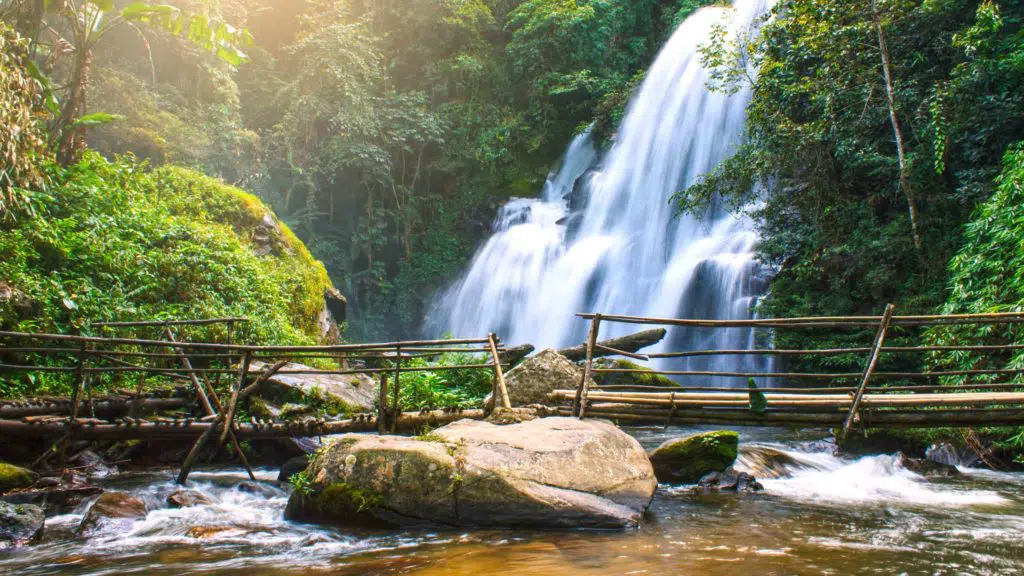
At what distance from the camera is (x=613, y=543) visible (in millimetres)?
3945

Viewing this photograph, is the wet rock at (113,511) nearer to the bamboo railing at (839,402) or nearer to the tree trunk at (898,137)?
the bamboo railing at (839,402)

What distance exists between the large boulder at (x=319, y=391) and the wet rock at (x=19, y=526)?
3.13 meters

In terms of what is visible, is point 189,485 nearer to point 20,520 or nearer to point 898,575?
point 20,520

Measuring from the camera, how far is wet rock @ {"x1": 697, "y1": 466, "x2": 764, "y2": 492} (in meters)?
5.79

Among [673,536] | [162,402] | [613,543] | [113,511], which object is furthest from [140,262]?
[673,536]

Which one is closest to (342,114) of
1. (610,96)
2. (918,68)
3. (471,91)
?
(471,91)

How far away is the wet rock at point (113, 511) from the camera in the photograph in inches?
177

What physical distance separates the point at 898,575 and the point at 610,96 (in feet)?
62.3

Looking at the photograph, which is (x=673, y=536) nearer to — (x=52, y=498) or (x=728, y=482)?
(x=728, y=482)

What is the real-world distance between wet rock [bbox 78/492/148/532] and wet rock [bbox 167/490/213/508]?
0.26 meters

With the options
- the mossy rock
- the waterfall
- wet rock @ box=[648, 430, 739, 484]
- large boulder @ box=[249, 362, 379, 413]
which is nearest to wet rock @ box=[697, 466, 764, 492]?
wet rock @ box=[648, 430, 739, 484]

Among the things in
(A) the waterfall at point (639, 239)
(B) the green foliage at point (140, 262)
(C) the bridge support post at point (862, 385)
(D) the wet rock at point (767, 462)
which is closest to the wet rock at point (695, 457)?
(D) the wet rock at point (767, 462)

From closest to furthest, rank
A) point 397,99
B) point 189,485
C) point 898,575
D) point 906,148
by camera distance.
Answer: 1. point 898,575
2. point 189,485
3. point 906,148
4. point 397,99

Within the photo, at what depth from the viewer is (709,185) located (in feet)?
41.4
